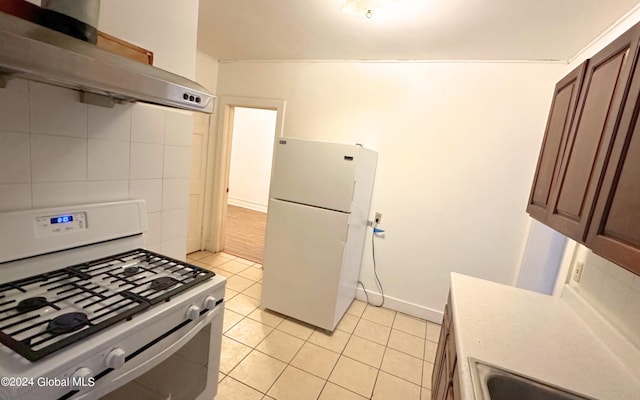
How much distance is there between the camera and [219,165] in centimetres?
357

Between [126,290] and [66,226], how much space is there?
41 cm

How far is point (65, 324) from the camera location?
796mm

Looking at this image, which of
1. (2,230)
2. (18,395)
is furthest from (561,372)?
(2,230)

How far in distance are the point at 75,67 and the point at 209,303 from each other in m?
0.90

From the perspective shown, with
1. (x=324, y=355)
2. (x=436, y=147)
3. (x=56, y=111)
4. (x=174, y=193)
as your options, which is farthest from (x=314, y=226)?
(x=56, y=111)

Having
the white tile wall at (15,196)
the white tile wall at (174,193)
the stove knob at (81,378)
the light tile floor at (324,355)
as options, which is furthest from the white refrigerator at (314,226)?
the stove knob at (81,378)

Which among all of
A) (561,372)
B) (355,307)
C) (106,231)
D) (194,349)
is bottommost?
(355,307)

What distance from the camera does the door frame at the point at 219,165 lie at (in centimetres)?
336

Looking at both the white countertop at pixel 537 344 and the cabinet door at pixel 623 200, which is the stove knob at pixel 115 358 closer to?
the white countertop at pixel 537 344

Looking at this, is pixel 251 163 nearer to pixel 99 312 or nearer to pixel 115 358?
pixel 99 312

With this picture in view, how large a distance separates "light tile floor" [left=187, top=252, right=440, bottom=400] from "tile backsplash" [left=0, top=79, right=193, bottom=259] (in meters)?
0.93

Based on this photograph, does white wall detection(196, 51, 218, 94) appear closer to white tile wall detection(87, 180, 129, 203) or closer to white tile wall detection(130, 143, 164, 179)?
white tile wall detection(130, 143, 164, 179)

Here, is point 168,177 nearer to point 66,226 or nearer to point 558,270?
point 66,226

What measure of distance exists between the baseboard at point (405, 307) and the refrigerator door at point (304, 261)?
72 cm
